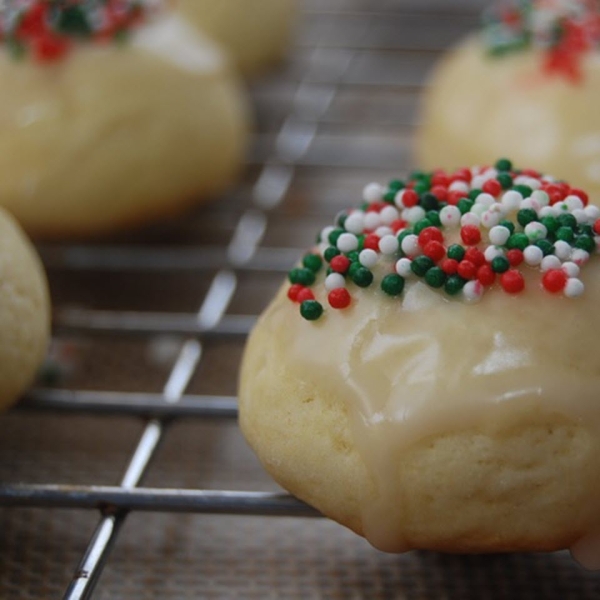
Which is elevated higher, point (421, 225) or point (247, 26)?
point (421, 225)

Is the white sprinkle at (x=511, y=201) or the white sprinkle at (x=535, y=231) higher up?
the white sprinkle at (x=535, y=231)

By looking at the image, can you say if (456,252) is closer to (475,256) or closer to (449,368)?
(475,256)

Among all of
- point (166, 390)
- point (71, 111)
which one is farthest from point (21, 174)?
point (166, 390)

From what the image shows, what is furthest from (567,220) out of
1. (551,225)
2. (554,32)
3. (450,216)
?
(554,32)

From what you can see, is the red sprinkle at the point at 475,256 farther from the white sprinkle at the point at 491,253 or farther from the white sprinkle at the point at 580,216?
the white sprinkle at the point at 580,216

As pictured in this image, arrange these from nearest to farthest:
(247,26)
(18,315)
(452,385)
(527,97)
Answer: (452,385) → (18,315) → (527,97) → (247,26)

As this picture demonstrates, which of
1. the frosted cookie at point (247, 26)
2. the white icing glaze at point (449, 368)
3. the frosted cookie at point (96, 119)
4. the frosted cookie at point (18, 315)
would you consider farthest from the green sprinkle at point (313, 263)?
the frosted cookie at point (247, 26)
